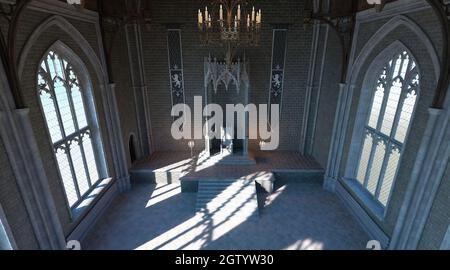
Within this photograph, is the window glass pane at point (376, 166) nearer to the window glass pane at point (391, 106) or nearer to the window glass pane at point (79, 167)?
the window glass pane at point (391, 106)

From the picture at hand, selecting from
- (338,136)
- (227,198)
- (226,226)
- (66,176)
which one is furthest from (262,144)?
(66,176)

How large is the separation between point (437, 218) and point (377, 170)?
2.99 meters

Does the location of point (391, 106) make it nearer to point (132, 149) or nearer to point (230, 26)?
point (230, 26)

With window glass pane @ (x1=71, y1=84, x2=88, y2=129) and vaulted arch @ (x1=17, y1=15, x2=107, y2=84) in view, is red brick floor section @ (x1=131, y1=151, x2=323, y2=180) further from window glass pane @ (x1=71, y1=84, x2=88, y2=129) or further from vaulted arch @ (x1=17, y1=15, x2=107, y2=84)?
vaulted arch @ (x1=17, y1=15, x2=107, y2=84)

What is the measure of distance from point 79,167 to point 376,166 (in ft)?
33.6

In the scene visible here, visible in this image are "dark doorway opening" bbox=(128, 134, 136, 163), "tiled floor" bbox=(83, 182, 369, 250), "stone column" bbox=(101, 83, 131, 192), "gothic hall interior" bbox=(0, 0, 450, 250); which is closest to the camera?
"gothic hall interior" bbox=(0, 0, 450, 250)

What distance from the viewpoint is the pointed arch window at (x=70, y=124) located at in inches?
284

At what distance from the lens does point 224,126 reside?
42.8 ft

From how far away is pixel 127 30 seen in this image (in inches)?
450

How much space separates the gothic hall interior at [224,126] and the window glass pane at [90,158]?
8cm

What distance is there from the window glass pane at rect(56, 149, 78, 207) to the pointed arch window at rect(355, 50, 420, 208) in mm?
9887

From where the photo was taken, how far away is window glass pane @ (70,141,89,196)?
27.6 feet

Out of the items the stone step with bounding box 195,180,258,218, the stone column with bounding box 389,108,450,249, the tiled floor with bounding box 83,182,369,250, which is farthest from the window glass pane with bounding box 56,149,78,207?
the stone column with bounding box 389,108,450,249

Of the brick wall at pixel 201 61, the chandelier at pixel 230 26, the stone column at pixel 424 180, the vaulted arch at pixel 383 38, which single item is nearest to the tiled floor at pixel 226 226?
the stone column at pixel 424 180
